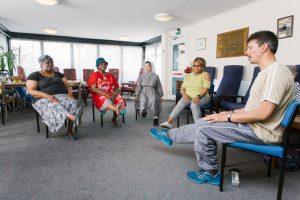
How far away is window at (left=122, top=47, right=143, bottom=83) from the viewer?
8.88m

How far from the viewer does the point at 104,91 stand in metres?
3.35

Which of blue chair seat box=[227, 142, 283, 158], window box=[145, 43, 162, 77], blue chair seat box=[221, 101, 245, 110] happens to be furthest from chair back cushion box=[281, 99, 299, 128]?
window box=[145, 43, 162, 77]

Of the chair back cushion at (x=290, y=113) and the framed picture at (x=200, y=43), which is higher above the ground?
the framed picture at (x=200, y=43)

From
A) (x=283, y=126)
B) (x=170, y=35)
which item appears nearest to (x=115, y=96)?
(x=283, y=126)

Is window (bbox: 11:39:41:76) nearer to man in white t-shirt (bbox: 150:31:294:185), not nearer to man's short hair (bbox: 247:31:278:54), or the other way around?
man in white t-shirt (bbox: 150:31:294:185)

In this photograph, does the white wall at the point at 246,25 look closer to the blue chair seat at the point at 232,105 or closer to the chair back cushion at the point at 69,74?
the blue chair seat at the point at 232,105

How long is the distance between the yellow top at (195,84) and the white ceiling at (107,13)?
175 centimetres

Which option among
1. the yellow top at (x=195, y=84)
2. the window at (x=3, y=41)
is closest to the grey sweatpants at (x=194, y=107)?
the yellow top at (x=195, y=84)

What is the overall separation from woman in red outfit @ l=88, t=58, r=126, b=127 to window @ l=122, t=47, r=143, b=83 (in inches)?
219

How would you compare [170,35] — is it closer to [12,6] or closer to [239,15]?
[239,15]

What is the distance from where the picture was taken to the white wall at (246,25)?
3.06m

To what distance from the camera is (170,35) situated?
653cm

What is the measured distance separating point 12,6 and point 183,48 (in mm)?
4392

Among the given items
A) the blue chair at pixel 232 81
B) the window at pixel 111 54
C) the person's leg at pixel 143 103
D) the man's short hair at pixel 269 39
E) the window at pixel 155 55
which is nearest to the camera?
the man's short hair at pixel 269 39
